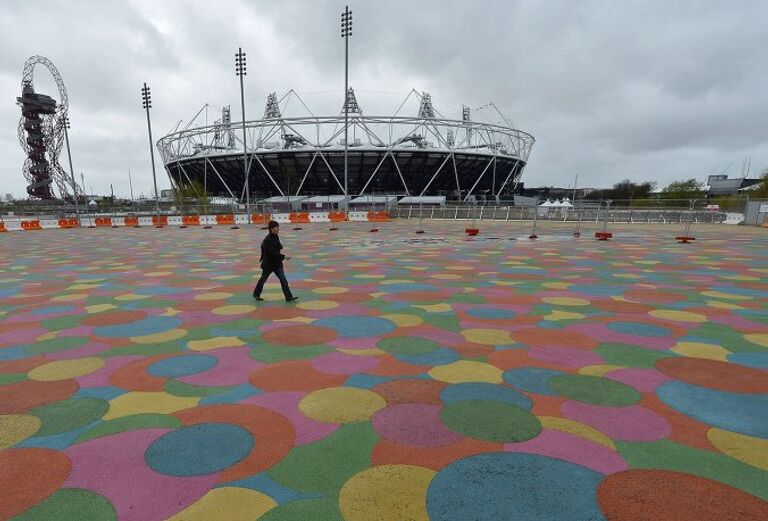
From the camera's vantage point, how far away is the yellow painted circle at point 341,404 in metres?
3.52

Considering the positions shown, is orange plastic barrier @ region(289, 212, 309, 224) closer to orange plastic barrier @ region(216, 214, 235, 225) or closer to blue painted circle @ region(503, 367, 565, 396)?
orange plastic barrier @ region(216, 214, 235, 225)

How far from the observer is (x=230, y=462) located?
2.90 meters

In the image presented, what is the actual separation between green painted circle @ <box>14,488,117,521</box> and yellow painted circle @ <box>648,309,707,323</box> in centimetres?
697

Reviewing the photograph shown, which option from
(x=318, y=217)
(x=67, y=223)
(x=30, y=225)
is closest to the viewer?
(x=30, y=225)

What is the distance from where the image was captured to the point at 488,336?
5566mm

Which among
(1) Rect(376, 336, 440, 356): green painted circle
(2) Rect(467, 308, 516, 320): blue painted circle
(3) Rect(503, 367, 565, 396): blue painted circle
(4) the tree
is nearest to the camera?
(3) Rect(503, 367, 565, 396): blue painted circle

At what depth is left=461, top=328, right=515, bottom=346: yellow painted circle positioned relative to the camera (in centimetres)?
532

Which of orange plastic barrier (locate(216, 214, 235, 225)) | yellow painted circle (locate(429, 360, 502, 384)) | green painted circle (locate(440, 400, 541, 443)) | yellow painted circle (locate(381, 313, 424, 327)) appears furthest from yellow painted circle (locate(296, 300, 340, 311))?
orange plastic barrier (locate(216, 214, 235, 225))

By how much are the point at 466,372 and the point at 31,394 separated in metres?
4.17

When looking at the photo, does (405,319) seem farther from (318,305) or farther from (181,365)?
(181,365)

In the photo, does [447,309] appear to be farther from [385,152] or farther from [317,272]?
[385,152]

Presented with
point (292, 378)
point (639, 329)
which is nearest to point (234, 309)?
point (292, 378)

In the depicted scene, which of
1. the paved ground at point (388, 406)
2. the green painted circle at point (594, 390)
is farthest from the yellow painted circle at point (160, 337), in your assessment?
the green painted circle at point (594, 390)

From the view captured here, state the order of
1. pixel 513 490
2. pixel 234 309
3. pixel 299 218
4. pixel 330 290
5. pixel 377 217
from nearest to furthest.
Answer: pixel 513 490, pixel 234 309, pixel 330 290, pixel 299 218, pixel 377 217
